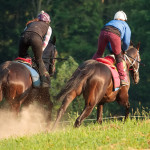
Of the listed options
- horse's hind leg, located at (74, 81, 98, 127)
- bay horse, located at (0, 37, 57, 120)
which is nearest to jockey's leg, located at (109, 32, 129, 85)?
horse's hind leg, located at (74, 81, 98, 127)

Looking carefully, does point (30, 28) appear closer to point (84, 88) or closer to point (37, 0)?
point (84, 88)

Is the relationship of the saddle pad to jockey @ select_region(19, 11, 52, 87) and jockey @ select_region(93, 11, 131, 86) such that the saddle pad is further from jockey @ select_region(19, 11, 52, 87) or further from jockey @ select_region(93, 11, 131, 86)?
jockey @ select_region(93, 11, 131, 86)

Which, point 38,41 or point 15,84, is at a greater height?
point 38,41

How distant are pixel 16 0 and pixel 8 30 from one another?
3373 millimetres

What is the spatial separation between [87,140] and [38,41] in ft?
12.2

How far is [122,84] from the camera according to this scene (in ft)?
37.1

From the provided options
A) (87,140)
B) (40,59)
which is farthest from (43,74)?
(87,140)

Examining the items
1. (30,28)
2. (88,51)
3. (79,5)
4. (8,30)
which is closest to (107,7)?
(79,5)

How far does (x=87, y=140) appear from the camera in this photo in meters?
8.62

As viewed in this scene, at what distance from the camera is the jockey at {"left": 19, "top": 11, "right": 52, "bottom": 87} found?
38.3 ft

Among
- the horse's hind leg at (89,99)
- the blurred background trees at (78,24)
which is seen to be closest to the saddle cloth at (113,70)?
the horse's hind leg at (89,99)

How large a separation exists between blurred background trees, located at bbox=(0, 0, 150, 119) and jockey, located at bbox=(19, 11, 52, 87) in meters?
29.4

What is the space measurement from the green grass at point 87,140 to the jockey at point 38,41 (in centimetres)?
244

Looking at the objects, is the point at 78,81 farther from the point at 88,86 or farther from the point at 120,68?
the point at 120,68
